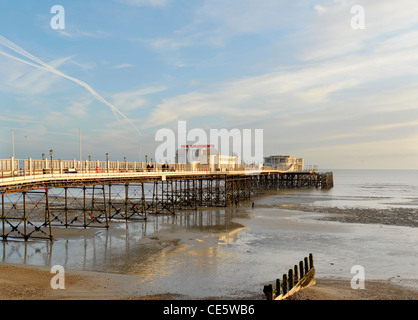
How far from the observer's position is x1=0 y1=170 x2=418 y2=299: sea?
50.6ft

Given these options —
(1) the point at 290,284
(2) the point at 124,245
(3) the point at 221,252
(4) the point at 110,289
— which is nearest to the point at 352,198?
(3) the point at 221,252

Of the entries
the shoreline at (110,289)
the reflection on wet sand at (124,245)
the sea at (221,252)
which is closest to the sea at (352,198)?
the sea at (221,252)

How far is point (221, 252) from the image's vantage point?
20.5 m

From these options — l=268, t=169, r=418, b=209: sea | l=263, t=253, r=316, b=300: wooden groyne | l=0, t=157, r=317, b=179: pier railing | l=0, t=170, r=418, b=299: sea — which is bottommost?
l=268, t=169, r=418, b=209: sea

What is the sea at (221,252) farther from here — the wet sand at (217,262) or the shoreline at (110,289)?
the shoreline at (110,289)

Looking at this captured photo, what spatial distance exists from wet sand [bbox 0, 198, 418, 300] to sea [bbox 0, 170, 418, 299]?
47 millimetres

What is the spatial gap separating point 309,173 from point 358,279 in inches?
3450

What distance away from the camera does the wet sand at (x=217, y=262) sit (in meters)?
13.8

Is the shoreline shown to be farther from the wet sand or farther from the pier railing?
the pier railing

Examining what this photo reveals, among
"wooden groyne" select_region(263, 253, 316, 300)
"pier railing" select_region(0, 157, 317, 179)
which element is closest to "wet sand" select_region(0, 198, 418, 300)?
"wooden groyne" select_region(263, 253, 316, 300)

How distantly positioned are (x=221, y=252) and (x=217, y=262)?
2285mm

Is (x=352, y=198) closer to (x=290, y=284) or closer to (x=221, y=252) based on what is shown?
(x=221, y=252)

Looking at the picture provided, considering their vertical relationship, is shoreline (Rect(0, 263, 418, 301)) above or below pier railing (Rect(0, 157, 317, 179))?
below

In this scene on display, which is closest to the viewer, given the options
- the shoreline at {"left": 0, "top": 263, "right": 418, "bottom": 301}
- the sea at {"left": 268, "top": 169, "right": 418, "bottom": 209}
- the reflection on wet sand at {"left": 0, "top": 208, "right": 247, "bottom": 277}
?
the shoreline at {"left": 0, "top": 263, "right": 418, "bottom": 301}
